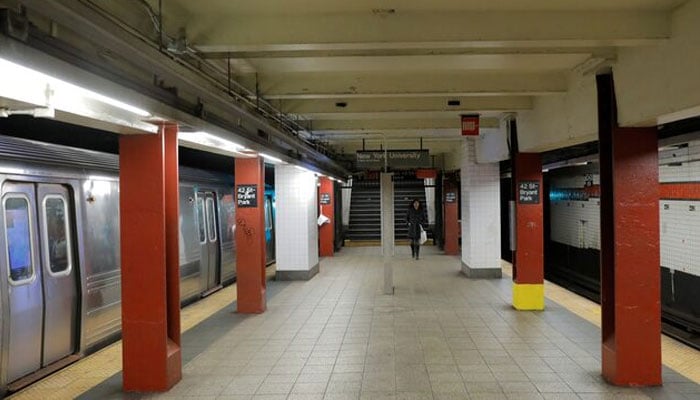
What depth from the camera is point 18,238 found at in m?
4.07

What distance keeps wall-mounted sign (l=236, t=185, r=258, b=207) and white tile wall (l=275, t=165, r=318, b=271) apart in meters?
2.82

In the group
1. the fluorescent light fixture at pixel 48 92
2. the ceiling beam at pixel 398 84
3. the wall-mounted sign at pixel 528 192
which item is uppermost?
the ceiling beam at pixel 398 84

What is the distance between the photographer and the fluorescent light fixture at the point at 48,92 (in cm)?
240

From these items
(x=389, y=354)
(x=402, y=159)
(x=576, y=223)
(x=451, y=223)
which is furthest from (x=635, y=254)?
(x=451, y=223)

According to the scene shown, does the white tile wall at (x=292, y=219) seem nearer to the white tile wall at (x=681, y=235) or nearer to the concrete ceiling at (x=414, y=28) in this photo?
the concrete ceiling at (x=414, y=28)

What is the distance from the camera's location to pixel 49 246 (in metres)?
4.44

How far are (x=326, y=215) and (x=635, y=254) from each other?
36.9 feet

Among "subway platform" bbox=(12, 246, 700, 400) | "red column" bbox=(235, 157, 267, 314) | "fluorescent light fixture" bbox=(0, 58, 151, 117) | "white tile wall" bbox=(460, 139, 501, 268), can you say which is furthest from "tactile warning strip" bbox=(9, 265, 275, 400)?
"white tile wall" bbox=(460, 139, 501, 268)

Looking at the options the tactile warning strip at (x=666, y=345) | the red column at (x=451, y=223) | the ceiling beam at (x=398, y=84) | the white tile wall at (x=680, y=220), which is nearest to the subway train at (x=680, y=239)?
the white tile wall at (x=680, y=220)

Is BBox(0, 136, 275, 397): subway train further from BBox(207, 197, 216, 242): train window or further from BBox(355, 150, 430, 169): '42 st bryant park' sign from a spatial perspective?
BBox(355, 150, 430, 169): '42 st bryant park' sign

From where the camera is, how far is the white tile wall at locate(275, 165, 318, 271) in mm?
10008

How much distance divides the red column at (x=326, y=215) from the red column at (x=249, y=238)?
24.9 ft

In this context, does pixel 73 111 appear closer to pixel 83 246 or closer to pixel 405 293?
pixel 83 246

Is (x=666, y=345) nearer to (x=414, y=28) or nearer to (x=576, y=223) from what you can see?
(x=414, y=28)
